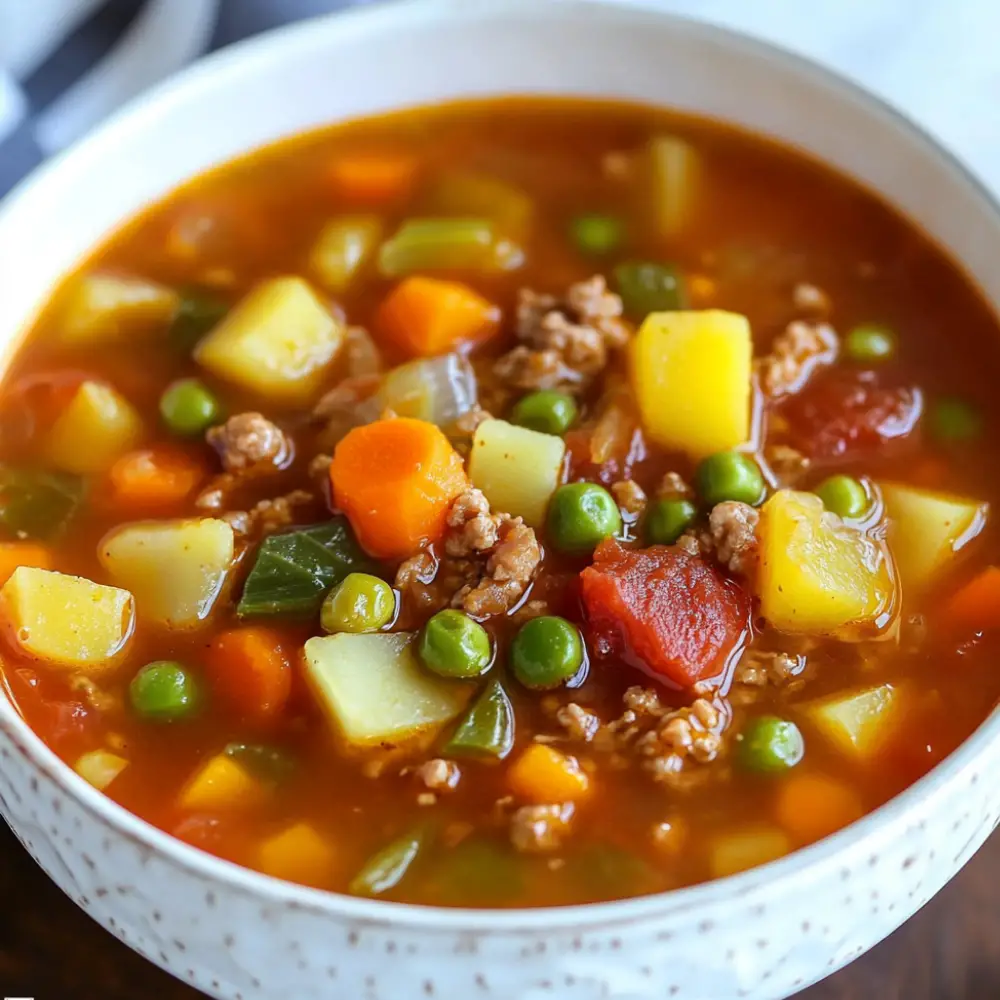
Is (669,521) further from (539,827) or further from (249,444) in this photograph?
(249,444)

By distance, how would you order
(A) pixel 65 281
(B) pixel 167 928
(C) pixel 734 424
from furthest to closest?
1. (A) pixel 65 281
2. (C) pixel 734 424
3. (B) pixel 167 928

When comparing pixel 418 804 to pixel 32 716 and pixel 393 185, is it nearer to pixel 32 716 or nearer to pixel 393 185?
pixel 32 716

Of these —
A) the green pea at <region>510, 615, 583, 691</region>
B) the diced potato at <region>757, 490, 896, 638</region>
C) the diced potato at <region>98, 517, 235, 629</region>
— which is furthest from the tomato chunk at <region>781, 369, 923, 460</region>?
the diced potato at <region>98, 517, 235, 629</region>

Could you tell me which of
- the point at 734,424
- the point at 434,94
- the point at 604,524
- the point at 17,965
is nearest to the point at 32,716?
the point at 17,965

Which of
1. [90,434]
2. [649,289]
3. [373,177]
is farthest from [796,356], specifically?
[90,434]

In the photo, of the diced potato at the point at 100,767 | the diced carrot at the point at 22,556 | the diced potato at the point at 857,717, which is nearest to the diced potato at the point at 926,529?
the diced potato at the point at 857,717

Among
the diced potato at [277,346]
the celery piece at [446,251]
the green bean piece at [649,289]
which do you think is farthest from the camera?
the celery piece at [446,251]

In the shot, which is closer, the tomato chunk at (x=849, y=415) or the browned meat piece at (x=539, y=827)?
the browned meat piece at (x=539, y=827)

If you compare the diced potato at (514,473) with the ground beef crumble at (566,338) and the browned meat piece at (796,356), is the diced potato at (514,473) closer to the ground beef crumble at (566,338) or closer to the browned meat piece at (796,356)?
the ground beef crumble at (566,338)
